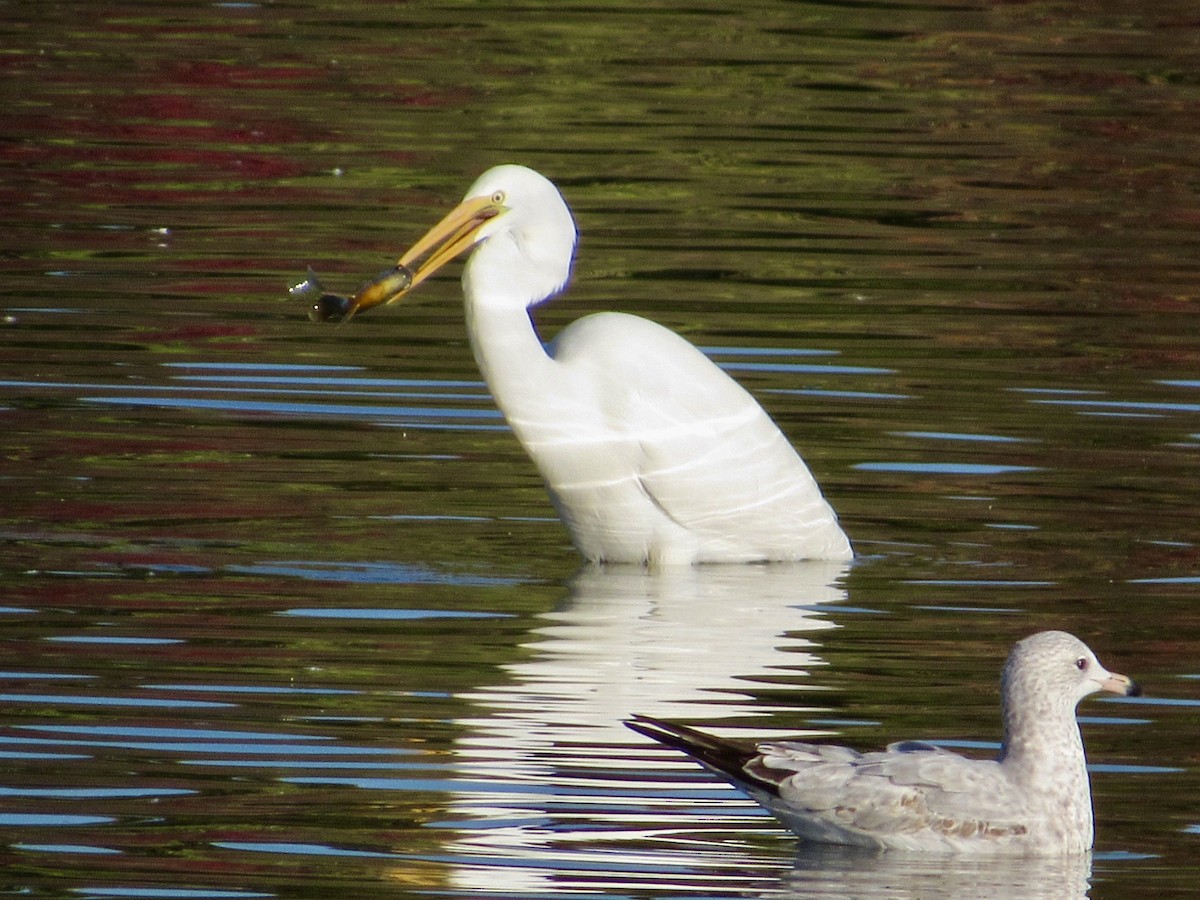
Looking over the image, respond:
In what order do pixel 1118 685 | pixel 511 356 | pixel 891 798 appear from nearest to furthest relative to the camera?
pixel 891 798 < pixel 1118 685 < pixel 511 356

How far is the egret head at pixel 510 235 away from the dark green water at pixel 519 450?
80 cm

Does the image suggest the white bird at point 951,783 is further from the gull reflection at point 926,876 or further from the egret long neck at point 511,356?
the egret long neck at point 511,356

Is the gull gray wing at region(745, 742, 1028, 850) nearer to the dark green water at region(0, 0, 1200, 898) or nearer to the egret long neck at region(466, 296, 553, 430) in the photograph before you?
the dark green water at region(0, 0, 1200, 898)

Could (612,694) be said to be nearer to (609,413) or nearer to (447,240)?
(609,413)

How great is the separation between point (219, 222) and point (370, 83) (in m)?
3.20

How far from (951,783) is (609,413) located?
265 centimetres

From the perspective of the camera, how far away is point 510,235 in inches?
324

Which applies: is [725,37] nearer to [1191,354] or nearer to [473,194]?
[1191,354]

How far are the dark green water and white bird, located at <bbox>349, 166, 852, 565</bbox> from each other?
152 mm

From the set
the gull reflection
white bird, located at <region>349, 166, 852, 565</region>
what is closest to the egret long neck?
white bird, located at <region>349, 166, 852, 565</region>

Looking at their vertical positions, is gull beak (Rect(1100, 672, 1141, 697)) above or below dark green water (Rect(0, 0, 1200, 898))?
below

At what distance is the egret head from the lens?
816cm

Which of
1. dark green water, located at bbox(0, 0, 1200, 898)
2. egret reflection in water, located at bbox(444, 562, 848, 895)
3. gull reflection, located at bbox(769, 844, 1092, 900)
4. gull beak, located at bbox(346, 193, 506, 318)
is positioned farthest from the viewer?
gull beak, located at bbox(346, 193, 506, 318)

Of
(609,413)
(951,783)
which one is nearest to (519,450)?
(609,413)
